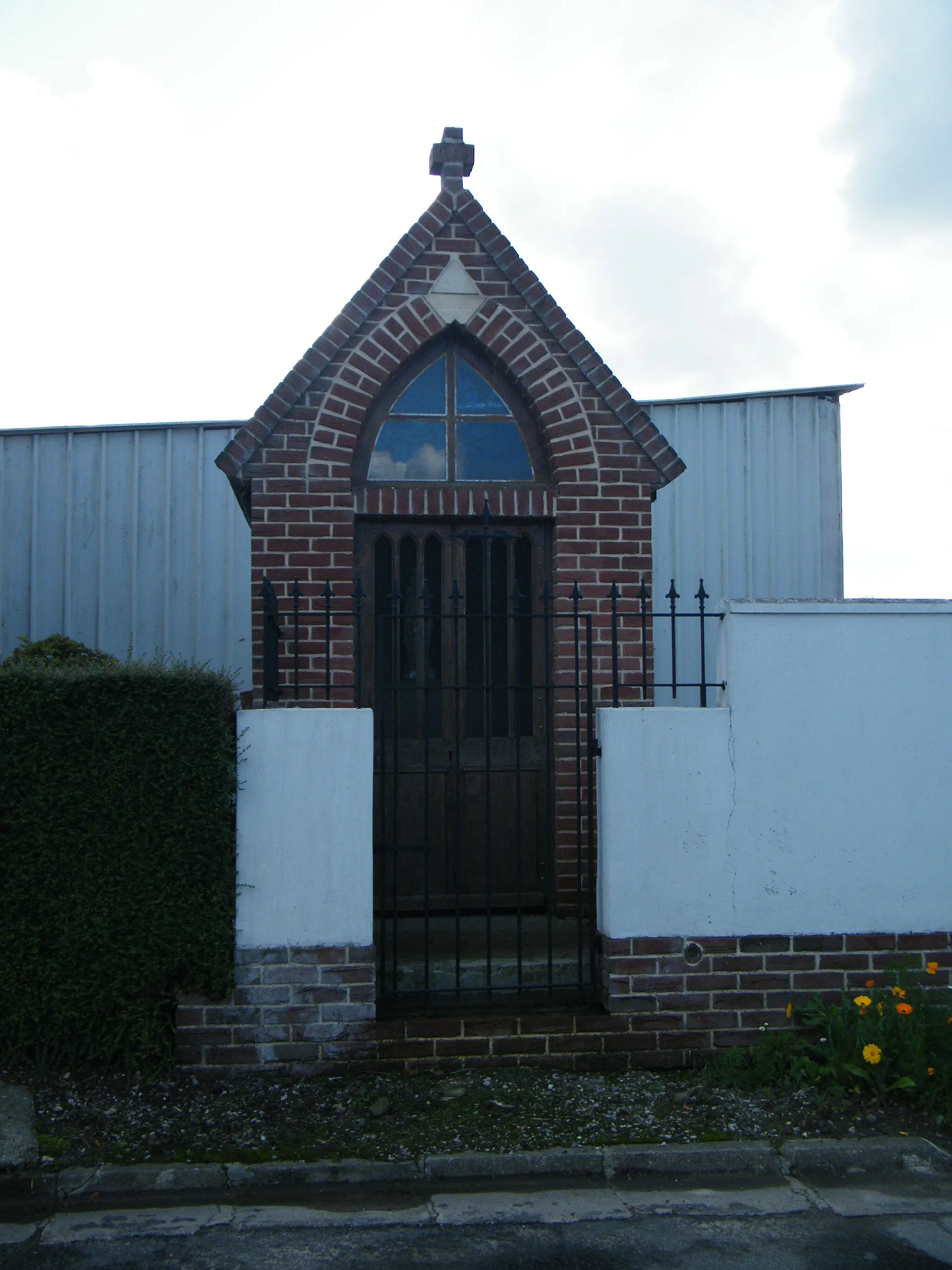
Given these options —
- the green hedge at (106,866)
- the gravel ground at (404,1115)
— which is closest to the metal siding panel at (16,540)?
the green hedge at (106,866)

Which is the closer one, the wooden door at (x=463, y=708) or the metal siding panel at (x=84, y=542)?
the wooden door at (x=463, y=708)

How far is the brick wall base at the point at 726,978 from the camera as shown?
18.1ft

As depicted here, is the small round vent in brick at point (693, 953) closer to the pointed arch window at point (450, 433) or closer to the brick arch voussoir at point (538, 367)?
the brick arch voussoir at point (538, 367)

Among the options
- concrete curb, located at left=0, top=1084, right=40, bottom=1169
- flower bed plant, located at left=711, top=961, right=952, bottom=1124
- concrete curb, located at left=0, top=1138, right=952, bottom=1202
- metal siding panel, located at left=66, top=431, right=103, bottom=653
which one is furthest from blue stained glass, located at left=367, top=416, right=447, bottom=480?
metal siding panel, located at left=66, top=431, right=103, bottom=653

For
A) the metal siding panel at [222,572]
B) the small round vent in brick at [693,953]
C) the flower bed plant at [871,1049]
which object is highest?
the metal siding panel at [222,572]

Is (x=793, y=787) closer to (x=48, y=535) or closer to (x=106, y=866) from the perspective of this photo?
(x=106, y=866)

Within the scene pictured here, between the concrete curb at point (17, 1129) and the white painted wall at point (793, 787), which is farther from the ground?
the white painted wall at point (793, 787)

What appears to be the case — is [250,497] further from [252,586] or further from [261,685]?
[261,685]

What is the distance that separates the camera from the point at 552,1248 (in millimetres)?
3922

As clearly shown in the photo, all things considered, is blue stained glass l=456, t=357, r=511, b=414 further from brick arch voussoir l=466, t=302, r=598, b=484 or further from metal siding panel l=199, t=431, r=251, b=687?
metal siding panel l=199, t=431, r=251, b=687

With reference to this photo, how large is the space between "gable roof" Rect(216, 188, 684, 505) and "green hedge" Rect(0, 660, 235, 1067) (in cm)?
199

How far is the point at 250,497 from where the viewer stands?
6805 millimetres

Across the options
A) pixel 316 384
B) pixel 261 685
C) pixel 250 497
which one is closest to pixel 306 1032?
pixel 261 685

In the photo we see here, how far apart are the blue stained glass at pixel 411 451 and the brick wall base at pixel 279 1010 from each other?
3004 millimetres
